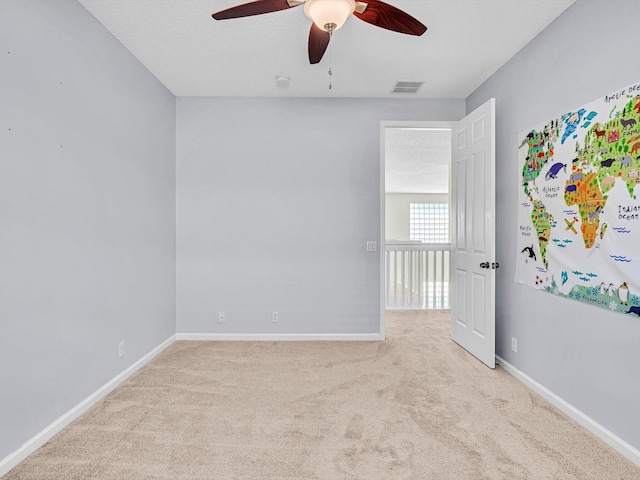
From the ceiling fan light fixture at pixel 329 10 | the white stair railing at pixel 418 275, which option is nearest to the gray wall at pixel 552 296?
the ceiling fan light fixture at pixel 329 10

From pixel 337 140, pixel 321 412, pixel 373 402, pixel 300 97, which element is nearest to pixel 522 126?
pixel 337 140

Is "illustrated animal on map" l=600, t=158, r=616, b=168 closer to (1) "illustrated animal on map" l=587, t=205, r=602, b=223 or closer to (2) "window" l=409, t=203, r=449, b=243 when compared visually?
(1) "illustrated animal on map" l=587, t=205, r=602, b=223

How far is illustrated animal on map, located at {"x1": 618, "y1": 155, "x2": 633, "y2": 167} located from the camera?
1775 millimetres

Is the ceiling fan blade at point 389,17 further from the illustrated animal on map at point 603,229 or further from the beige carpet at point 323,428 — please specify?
the beige carpet at point 323,428

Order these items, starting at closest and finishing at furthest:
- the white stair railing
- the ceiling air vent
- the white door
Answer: the white door, the ceiling air vent, the white stair railing

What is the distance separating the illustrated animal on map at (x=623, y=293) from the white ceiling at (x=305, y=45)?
1765 mm

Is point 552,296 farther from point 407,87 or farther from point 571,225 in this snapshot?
point 407,87

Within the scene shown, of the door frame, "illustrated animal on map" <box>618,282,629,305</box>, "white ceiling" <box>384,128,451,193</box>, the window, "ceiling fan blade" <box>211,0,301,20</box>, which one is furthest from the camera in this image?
the window

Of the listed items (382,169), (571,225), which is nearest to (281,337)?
(382,169)

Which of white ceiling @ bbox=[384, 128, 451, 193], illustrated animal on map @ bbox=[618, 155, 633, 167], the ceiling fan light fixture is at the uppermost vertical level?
white ceiling @ bbox=[384, 128, 451, 193]

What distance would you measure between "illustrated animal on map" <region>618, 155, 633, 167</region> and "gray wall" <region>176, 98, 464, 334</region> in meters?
2.10

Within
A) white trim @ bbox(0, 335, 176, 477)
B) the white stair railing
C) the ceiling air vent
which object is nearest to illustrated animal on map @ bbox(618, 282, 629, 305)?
the ceiling air vent

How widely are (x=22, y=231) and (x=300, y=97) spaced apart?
2.75 metres

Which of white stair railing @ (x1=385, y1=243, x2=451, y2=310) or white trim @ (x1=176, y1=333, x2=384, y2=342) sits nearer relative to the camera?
white trim @ (x1=176, y1=333, x2=384, y2=342)
